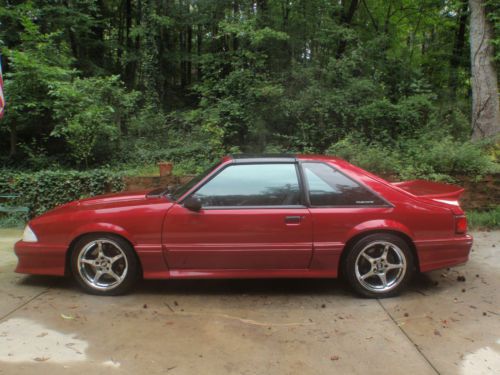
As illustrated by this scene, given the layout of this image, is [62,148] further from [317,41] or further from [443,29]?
[443,29]

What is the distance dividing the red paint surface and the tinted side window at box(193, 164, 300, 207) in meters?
0.11

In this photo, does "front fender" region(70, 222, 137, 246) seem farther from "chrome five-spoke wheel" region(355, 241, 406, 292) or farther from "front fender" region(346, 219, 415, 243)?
"chrome five-spoke wheel" region(355, 241, 406, 292)

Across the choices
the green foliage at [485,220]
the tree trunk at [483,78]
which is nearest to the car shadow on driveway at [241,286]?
the green foliage at [485,220]

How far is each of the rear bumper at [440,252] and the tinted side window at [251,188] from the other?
1.40 m

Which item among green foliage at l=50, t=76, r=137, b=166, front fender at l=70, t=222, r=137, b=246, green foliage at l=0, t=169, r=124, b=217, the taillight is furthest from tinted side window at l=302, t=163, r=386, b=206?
green foliage at l=50, t=76, r=137, b=166

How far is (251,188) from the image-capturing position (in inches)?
170

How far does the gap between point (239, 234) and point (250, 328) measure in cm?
95

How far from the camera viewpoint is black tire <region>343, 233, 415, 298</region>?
13.9 ft

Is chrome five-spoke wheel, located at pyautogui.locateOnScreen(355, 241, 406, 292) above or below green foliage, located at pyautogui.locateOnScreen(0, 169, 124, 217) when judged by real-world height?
below

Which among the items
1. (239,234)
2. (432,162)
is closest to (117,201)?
(239,234)

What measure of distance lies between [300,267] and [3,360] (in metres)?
2.70

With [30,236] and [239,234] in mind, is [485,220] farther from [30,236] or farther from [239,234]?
[30,236]

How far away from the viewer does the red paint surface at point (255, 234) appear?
4.19 metres

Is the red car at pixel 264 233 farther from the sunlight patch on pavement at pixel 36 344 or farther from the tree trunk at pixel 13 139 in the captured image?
the tree trunk at pixel 13 139
